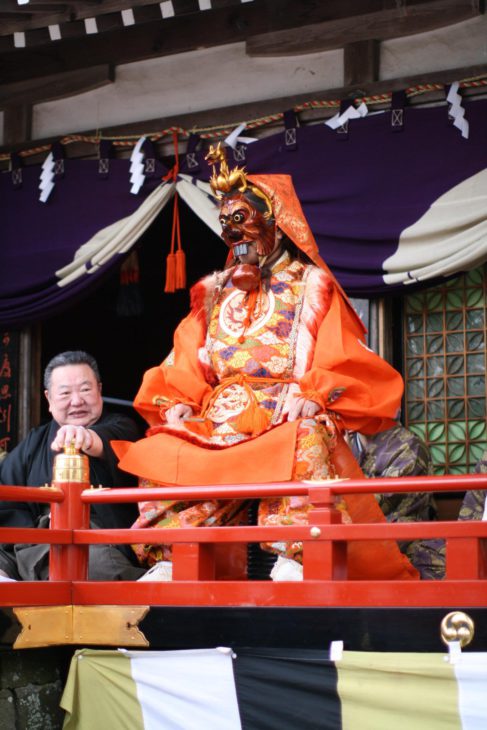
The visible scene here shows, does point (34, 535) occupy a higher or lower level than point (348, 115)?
lower

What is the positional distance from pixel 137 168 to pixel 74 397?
77.4 inches

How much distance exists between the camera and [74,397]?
5410 millimetres

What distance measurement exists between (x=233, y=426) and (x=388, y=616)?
128cm

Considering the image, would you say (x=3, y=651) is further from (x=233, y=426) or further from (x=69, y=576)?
(x=233, y=426)

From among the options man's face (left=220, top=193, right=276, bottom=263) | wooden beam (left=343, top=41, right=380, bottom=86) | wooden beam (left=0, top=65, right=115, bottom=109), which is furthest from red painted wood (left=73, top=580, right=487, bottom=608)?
wooden beam (left=0, top=65, right=115, bottom=109)

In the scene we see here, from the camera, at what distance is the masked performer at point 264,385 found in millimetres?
4727

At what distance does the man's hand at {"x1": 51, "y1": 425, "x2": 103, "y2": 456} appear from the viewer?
4.95 meters

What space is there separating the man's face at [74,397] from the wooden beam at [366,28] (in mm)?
2313

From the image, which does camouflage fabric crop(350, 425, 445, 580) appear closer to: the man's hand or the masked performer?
the masked performer

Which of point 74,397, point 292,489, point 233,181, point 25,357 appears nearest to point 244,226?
point 233,181

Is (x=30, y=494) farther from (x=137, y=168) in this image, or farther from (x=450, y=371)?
(x=137, y=168)

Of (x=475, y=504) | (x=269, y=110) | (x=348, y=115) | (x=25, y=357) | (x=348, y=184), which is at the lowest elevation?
(x=475, y=504)

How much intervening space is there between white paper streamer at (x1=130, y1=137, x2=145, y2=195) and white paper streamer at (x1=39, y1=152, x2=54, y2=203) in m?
0.58

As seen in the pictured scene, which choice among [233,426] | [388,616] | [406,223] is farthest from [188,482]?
[406,223]
